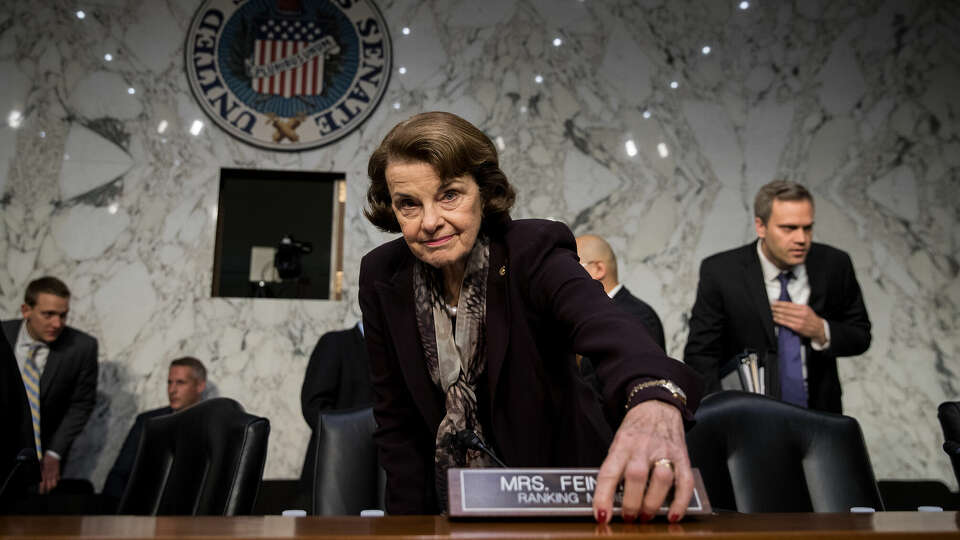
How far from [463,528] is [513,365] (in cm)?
63

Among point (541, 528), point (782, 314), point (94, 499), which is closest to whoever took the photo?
point (541, 528)

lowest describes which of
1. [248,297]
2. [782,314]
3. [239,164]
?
[782,314]

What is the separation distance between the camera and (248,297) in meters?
4.64

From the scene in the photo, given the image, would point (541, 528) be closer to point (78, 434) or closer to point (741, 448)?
point (741, 448)

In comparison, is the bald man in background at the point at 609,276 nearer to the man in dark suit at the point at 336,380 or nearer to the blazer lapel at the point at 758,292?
the blazer lapel at the point at 758,292

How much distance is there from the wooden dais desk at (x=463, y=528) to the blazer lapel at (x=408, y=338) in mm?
Answer: 531

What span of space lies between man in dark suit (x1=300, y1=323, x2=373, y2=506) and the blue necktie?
5.74ft

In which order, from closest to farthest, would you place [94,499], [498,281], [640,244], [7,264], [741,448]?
[498,281] → [741,448] → [94,499] → [7,264] → [640,244]

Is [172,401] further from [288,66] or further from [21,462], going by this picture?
[21,462]

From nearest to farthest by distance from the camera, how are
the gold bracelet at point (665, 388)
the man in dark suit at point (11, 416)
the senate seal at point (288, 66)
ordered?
the gold bracelet at point (665, 388)
the man in dark suit at point (11, 416)
the senate seal at point (288, 66)

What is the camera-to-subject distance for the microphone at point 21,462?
1711mm

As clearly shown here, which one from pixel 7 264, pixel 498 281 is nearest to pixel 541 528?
pixel 498 281

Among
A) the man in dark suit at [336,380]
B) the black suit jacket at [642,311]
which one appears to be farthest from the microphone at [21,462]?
the black suit jacket at [642,311]

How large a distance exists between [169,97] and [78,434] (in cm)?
192
